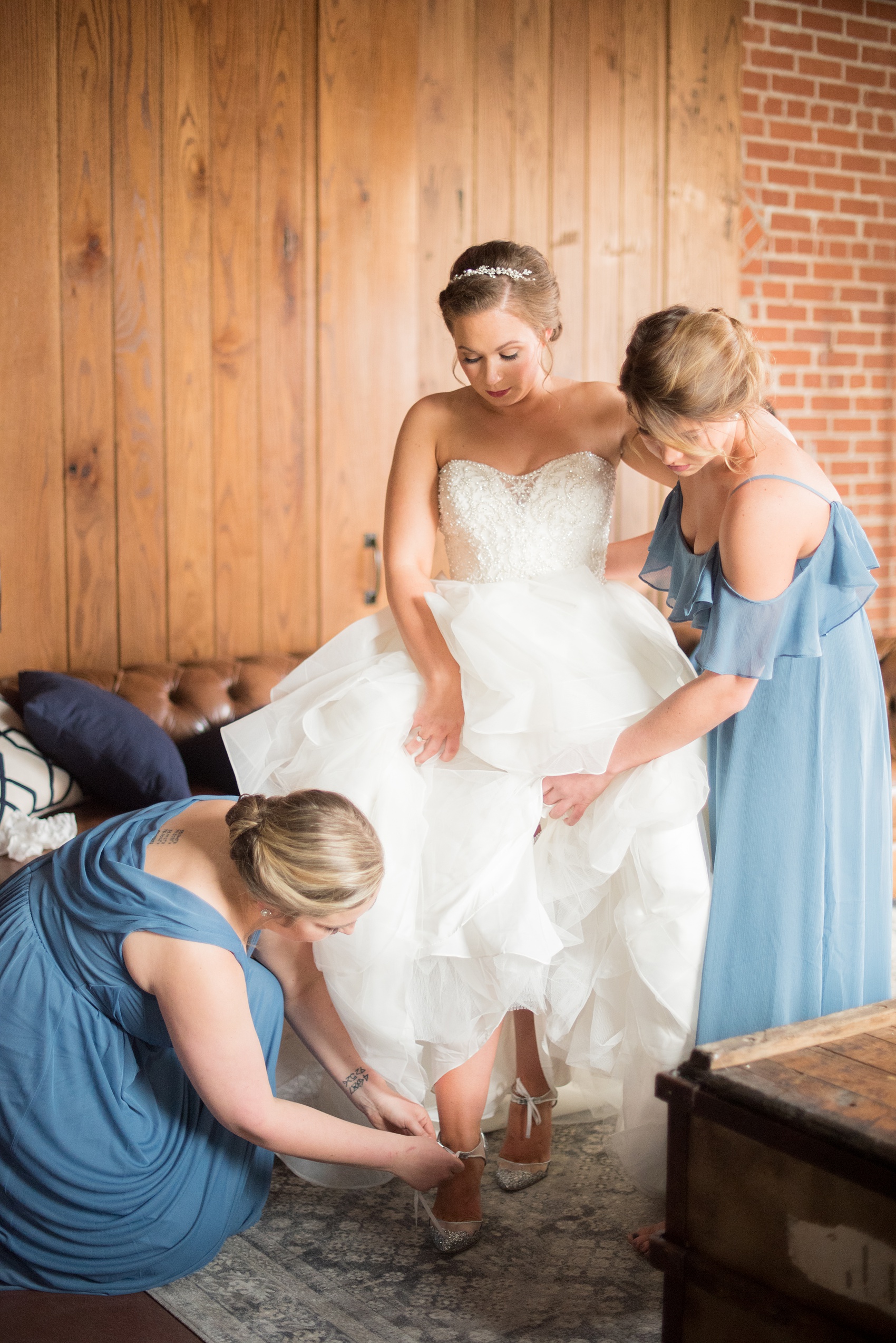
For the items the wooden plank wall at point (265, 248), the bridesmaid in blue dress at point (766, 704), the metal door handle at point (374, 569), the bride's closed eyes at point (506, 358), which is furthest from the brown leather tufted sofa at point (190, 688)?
the bridesmaid in blue dress at point (766, 704)

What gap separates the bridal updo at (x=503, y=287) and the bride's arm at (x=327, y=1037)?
3.78 ft

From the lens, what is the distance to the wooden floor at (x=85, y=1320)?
1.64 meters

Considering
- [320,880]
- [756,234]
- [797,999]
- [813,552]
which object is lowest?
[797,999]

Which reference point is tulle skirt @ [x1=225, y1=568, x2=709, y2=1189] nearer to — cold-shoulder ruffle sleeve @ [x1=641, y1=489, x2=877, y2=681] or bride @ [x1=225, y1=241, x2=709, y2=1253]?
bride @ [x1=225, y1=241, x2=709, y2=1253]

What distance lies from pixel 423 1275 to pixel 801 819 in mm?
945

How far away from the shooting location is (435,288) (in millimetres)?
3895

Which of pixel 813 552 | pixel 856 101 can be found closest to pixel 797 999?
pixel 813 552

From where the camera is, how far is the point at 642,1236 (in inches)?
74.4

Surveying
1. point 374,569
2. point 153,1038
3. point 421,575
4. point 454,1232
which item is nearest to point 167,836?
point 153,1038

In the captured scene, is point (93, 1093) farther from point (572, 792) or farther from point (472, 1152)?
point (572, 792)

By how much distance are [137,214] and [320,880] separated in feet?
8.53

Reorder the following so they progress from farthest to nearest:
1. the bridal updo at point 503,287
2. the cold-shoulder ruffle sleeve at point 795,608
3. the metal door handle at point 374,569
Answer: the metal door handle at point 374,569 → the bridal updo at point 503,287 → the cold-shoulder ruffle sleeve at point 795,608

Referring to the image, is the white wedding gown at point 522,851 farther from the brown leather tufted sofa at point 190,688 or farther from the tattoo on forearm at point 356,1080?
the brown leather tufted sofa at point 190,688

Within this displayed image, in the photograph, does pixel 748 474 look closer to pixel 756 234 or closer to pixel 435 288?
pixel 435 288
